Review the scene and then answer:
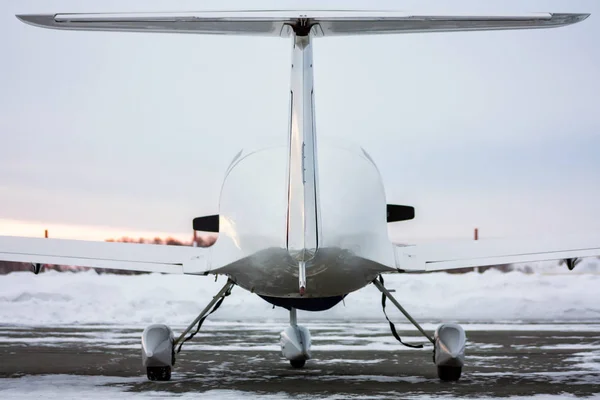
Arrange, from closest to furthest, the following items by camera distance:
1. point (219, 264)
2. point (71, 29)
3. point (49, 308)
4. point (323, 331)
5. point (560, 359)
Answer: point (71, 29) → point (219, 264) → point (560, 359) → point (323, 331) → point (49, 308)

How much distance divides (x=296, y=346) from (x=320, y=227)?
483 cm

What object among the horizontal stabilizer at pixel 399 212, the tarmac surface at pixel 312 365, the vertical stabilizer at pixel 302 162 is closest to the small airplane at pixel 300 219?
the vertical stabilizer at pixel 302 162

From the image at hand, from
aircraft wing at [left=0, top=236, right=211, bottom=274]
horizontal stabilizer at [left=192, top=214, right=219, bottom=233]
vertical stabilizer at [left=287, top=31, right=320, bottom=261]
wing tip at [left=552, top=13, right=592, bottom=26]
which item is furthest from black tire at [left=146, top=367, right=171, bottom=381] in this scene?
wing tip at [left=552, top=13, right=592, bottom=26]

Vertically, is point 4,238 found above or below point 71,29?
below

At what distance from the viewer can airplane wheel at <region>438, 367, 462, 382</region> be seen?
490 inches

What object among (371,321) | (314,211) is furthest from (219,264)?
(371,321)

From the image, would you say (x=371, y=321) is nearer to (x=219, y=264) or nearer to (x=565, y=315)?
(x=565, y=315)

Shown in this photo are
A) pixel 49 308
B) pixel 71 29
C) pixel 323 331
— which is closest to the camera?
pixel 71 29

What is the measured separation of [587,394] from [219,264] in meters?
4.55

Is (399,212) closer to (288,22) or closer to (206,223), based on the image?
(206,223)

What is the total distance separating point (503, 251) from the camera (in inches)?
551

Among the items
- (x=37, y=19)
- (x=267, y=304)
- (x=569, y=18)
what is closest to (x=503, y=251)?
(x=569, y=18)

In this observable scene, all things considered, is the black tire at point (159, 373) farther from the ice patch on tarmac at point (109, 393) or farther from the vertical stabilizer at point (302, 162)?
the vertical stabilizer at point (302, 162)

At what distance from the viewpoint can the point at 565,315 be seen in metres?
29.7
